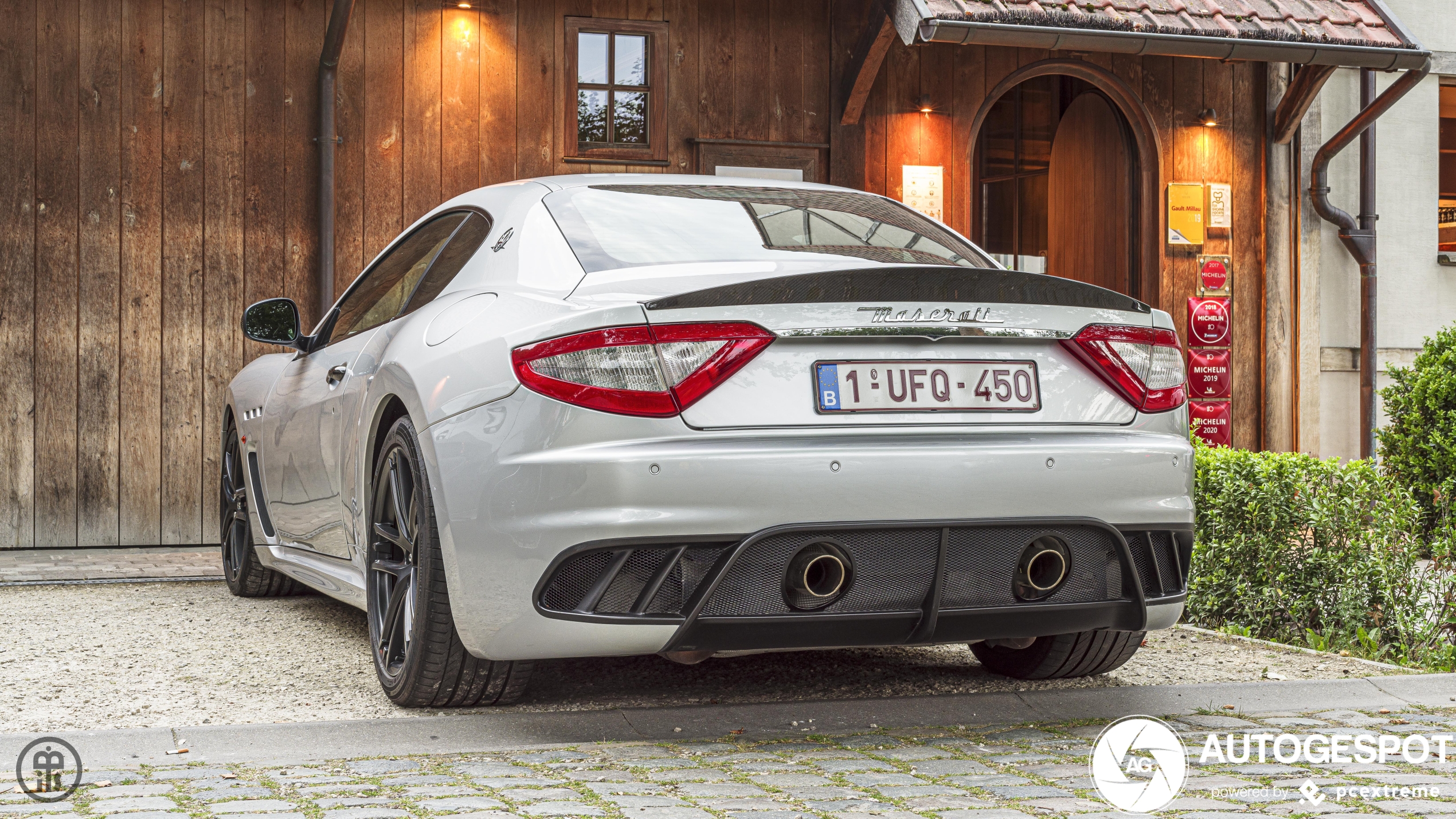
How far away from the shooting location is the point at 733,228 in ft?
12.9

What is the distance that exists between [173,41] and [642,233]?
5609 mm

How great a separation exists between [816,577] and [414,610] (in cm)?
103

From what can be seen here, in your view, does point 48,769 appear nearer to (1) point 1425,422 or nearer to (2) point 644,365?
(2) point 644,365

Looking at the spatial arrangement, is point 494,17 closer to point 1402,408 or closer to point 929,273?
point 1402,408

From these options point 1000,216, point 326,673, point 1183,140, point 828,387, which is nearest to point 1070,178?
point 1000,216

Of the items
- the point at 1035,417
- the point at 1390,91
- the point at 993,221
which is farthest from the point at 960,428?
the point at 993,221

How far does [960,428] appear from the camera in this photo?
341cm

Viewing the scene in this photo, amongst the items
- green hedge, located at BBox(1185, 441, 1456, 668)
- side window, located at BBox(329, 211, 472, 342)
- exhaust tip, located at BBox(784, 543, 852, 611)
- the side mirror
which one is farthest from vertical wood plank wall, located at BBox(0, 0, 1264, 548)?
A: exhaust tip, located at BBox(784, 543, 852, 611)

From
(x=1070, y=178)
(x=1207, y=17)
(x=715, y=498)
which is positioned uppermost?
(x=1207, y=17)

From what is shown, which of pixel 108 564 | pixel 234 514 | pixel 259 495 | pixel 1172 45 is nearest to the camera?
pixel 259 495

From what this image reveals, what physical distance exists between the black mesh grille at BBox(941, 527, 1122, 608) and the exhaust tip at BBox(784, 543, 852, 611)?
9.4 inches

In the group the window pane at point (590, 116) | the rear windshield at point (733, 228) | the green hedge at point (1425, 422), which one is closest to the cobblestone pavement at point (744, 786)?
the rear windshield at point (733, 228)

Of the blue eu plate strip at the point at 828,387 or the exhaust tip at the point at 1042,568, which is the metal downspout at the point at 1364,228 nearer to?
the exhaust tip at the point at 1042,568

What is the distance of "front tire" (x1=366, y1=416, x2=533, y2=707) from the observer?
3605 mm
